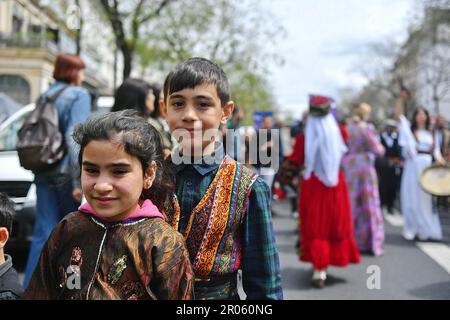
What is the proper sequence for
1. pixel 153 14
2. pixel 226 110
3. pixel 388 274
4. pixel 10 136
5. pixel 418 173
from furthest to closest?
pixel 153 14 → pixel 418 173 → pixel 10 136 → pixel 388 274 → pixel 226 110

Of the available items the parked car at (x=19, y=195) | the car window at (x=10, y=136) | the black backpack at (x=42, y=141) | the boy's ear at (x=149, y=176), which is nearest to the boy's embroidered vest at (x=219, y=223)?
the boy's ear at (x=149, y=176)

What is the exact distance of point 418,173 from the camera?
335 inches

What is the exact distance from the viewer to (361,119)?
24.6ft

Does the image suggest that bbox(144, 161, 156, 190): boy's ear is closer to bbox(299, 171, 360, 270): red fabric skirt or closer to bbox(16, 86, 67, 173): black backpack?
bbox(16, 86, 67, 173): black backpack

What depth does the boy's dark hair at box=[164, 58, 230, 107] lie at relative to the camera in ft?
6.35

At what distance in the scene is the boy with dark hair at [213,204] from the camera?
1.88m

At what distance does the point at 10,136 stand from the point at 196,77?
17.6 ft

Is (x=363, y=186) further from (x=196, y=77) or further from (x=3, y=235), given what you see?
(x=196, y=77)

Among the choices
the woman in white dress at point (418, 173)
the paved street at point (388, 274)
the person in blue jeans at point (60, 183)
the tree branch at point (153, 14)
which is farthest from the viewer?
the tree branch at point (153, 14)

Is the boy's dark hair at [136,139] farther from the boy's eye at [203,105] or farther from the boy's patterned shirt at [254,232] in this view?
the boy's eye at [203,105]

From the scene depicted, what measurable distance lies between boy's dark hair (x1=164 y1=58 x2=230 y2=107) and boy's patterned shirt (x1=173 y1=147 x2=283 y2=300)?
269 mm

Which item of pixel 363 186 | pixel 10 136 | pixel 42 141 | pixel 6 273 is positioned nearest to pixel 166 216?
pixel 6 273

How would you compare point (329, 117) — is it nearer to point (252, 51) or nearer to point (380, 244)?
point (380, 244)

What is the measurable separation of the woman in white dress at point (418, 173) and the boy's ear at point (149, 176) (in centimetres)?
679
